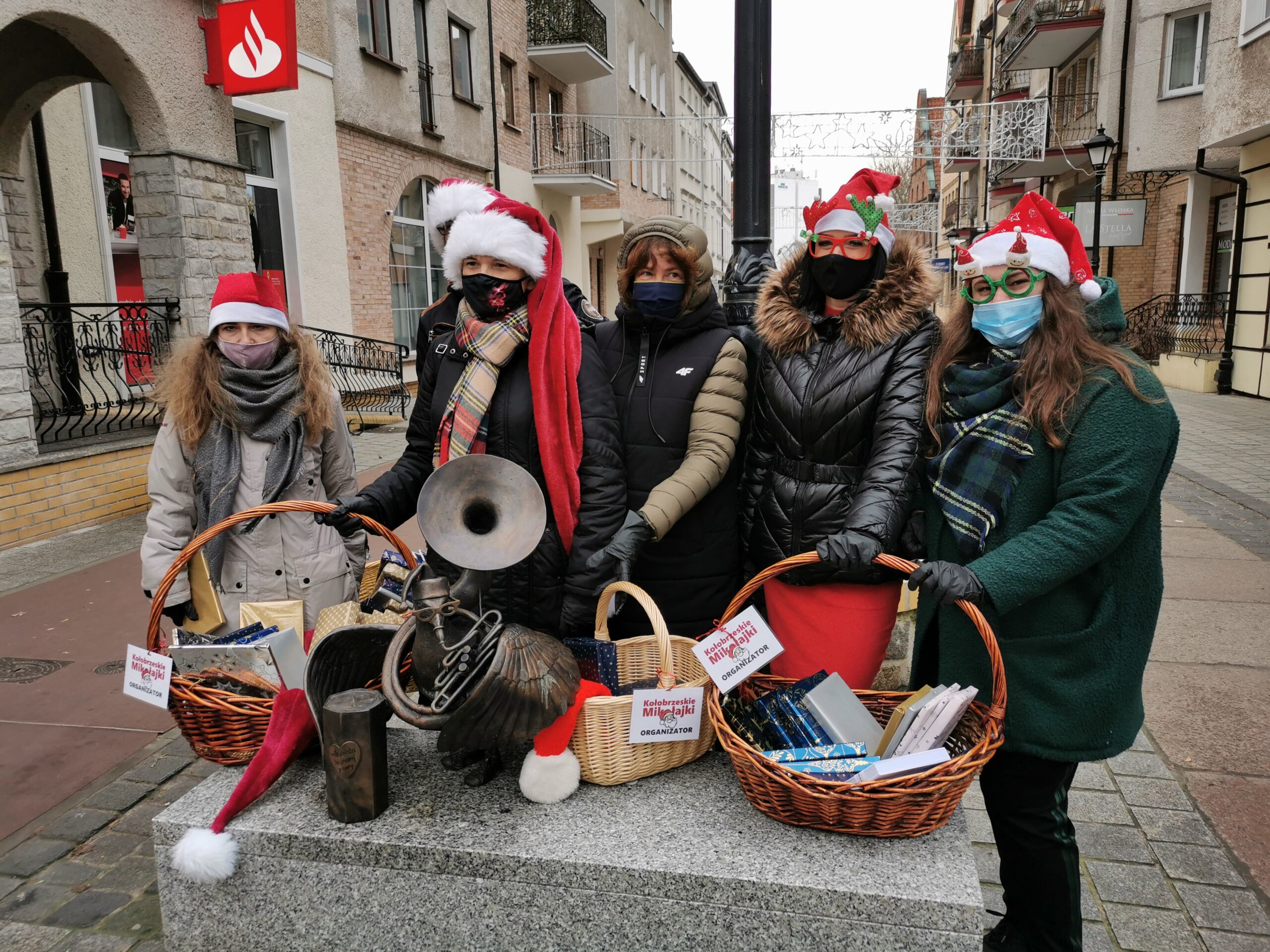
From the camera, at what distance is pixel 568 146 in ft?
73.0

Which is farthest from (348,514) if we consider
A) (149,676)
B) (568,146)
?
(568,146)

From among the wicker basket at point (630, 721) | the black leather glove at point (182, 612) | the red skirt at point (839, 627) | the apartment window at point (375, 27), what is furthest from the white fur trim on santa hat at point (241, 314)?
the apartment window at point (375, 27)

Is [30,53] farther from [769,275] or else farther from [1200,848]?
[1200,848]

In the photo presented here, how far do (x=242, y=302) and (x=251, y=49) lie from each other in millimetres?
6030

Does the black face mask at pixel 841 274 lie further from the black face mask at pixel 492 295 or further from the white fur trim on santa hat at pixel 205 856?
the white fur trim on santa hat at pixel 205 856

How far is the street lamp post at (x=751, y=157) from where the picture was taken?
467 centimetres

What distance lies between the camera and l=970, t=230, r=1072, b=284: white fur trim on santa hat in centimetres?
208

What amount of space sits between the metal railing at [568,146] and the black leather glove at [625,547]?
1898 centimetres

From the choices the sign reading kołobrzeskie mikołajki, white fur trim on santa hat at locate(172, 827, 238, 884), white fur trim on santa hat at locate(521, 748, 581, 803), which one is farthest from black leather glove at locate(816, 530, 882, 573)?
the sign reading kołobrzeskie mikołajki

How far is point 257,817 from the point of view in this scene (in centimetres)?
215

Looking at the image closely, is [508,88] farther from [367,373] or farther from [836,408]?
[836,408]

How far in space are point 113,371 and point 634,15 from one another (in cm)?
2316

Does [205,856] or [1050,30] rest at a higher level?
[1050,30]

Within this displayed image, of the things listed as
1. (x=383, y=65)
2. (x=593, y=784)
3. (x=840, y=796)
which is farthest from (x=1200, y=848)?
(x=383, y=65)
